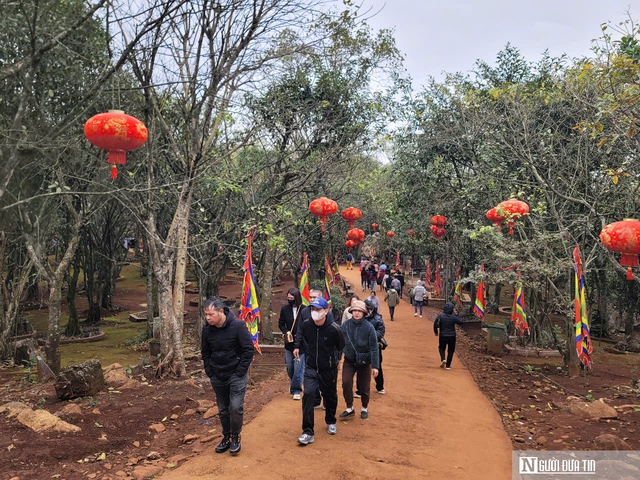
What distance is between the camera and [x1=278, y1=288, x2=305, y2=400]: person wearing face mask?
749 cm

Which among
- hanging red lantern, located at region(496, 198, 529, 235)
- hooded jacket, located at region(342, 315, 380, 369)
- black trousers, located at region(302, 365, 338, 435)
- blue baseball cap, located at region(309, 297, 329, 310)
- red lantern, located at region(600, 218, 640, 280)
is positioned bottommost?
black trousers, located at region(302, 365, 338, 435)

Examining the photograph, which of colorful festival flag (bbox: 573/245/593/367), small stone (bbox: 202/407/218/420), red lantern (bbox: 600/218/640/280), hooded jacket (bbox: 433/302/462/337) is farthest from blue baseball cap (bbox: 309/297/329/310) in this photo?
colorful festival flag (bbox: 573/245/593/367)

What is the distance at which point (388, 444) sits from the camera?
5.76 metres

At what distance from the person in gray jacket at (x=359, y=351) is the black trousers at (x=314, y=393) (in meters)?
0.62

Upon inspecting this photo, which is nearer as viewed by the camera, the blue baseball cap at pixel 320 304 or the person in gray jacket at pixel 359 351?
the blue baseball cap at pixel 320 304

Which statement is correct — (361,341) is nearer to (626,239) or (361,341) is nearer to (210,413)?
(210,413)

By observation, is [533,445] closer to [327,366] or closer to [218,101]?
[327,366]

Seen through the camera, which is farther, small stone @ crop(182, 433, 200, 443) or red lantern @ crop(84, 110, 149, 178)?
small stone @ crop(182, 433, 200, 443)

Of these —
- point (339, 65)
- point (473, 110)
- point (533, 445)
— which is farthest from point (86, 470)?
point (473, 110)

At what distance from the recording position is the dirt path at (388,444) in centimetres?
489

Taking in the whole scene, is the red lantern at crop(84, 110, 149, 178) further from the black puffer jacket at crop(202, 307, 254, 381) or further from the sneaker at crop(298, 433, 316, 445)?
the sneaker at crop(298, 433, 316, 445)

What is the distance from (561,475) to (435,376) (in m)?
5.00

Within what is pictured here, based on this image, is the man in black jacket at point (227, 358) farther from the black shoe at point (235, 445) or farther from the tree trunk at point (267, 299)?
the tree trunk at point (267, 299)

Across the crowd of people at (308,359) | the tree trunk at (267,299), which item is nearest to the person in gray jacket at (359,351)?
the crowd of people at (308,359)
